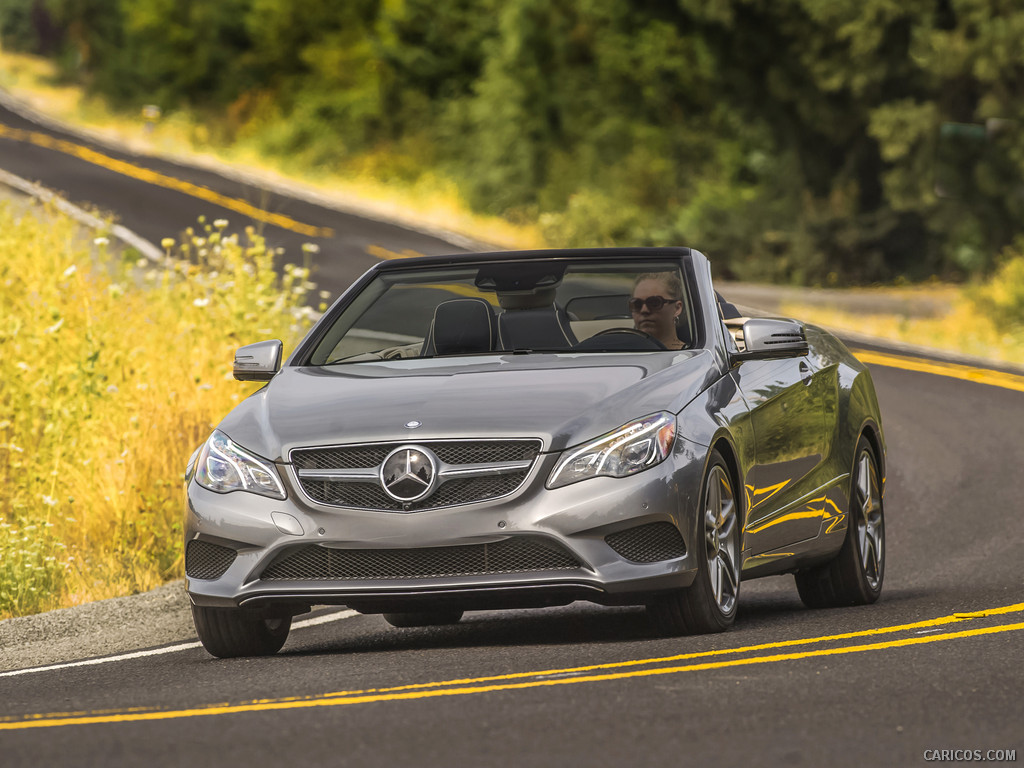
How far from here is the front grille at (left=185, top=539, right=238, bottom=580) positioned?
7.25 metres

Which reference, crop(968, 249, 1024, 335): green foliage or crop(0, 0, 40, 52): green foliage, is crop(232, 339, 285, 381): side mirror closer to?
crop(968, 249, 1024, 335): green foliage

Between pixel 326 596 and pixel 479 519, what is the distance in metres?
0.67

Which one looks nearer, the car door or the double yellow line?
the double yellow line

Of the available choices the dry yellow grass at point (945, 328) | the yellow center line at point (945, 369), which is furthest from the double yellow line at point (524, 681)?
the dry yellow grass at point (945, 328)

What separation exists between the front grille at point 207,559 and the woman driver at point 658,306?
2183 mm

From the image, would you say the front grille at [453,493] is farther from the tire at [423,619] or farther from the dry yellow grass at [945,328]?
the dry yellow grass at [945,328]

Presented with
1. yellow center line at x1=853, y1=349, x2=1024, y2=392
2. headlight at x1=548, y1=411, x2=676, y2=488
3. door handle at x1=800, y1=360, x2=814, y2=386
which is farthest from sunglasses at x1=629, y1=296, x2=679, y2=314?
yellow center line at x1=853, y1=349, x2=1024, y2=392

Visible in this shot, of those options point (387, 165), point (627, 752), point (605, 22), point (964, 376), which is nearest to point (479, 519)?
point (627, 752)

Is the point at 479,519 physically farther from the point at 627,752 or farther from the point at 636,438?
the point at 627,752

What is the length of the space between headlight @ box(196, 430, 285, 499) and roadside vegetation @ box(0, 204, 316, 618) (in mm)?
2428

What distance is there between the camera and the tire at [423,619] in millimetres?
9148

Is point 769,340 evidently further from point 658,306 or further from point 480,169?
point 480,169

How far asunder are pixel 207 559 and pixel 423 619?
83.6 inches

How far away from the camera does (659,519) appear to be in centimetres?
696
